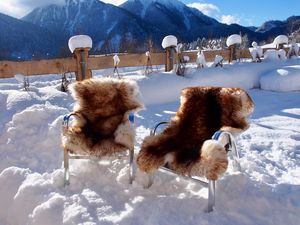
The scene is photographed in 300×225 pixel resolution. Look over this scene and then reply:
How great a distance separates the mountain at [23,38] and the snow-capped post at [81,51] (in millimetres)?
37136

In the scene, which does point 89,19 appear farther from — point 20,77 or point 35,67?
point 20,77

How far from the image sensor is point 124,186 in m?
2.90

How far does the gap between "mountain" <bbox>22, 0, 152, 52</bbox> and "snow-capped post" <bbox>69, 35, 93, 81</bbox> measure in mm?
44920

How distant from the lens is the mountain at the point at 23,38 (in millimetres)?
42188

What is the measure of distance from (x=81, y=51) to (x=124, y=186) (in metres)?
3.48

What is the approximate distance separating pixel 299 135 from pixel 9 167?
10.1 ft

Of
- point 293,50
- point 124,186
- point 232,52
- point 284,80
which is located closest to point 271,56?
point 232,52

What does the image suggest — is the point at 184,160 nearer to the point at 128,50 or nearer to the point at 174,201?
the point at 174,201

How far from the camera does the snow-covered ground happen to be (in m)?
2.45

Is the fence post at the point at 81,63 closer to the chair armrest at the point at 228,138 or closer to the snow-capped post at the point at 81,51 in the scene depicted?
the snow-capped post at the point at 81,51

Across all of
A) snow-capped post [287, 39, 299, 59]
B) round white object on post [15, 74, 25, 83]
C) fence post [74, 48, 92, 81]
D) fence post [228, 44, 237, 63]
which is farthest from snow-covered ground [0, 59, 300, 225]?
snow-capped post [287, 39, 299, 59]

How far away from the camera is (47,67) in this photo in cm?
579

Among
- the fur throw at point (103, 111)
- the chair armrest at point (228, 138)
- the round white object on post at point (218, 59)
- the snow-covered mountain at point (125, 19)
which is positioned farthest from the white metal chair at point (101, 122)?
the snow-covered mountain at point (125, 19)

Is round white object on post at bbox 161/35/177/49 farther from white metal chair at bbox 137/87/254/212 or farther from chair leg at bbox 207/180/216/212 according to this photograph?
chair leg at bbox 207/180/216/212
